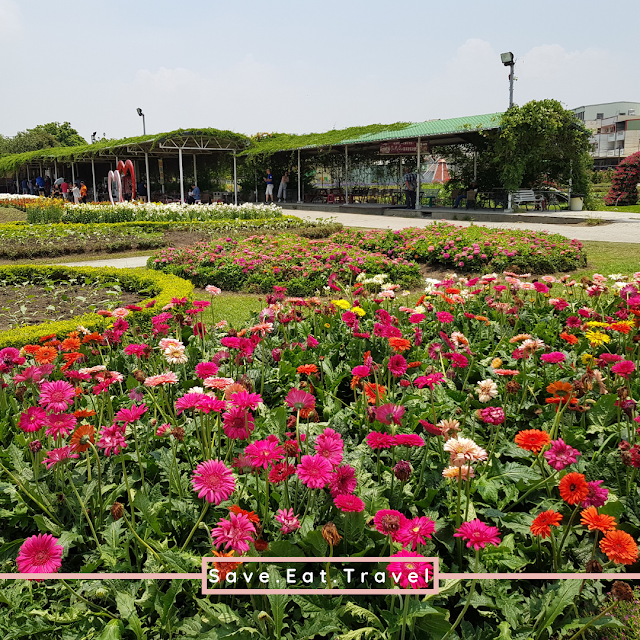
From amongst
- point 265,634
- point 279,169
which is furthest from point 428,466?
point 279,169

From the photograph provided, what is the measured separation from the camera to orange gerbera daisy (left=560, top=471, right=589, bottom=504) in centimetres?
143

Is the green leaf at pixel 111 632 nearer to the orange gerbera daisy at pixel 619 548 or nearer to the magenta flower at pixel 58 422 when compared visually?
the magenta flower at pixel 58 422

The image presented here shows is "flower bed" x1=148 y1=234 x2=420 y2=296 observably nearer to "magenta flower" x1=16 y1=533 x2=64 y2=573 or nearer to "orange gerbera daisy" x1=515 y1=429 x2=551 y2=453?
"orange gerbera daisy" x1=515 y1=429 x2=551 y2=453

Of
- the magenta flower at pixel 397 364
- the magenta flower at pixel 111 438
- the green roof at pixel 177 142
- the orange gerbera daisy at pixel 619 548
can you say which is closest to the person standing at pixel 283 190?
the green roof at pixel 177 142

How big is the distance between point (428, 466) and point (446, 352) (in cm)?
116

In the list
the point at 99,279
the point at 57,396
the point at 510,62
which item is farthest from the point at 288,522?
the point at 510,62

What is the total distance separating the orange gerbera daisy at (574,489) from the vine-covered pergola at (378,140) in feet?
55.7

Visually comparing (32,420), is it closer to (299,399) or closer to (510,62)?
(299,399)

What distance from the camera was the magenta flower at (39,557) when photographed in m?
1.44

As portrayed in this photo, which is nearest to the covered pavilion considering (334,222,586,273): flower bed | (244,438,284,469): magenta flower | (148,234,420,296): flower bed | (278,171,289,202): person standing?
(278,171,289,202): person standing

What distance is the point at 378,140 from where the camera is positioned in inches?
764

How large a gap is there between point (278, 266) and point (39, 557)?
252 inches

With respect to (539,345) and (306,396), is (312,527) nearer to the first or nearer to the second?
(306,396)

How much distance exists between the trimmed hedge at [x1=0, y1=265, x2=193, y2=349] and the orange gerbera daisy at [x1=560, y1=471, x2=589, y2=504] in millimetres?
4055
